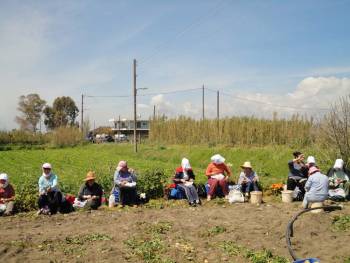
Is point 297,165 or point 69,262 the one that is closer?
point 69,262

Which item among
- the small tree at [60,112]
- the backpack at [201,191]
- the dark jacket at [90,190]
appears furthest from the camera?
the small tree at [60,112]

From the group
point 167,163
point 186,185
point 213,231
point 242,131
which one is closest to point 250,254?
point 213,231

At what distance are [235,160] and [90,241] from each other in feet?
47.6

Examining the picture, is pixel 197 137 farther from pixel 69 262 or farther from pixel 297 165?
pixel 69 262

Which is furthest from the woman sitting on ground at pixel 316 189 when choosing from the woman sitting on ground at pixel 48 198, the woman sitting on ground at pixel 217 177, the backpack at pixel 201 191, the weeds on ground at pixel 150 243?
the woman sitting on ground at pixel 48 198

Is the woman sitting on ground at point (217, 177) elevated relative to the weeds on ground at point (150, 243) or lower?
elevated

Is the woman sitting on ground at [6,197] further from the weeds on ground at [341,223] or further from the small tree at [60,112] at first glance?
the small tree at [60,112]

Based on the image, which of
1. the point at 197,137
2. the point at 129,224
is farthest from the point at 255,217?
the point at 197,137

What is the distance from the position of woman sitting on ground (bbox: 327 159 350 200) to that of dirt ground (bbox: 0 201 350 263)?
1257 millimetres

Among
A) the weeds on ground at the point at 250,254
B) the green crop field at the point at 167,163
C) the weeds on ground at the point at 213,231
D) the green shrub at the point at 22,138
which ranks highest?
the green shrub at the point at 22,138

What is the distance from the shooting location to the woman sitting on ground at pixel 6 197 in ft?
31.3

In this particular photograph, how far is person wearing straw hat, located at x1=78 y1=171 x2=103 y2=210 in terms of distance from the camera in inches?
394

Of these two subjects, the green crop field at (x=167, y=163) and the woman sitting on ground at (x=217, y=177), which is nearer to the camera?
the woman sitting on ground at (x=217, y=177)

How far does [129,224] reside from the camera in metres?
8.21
